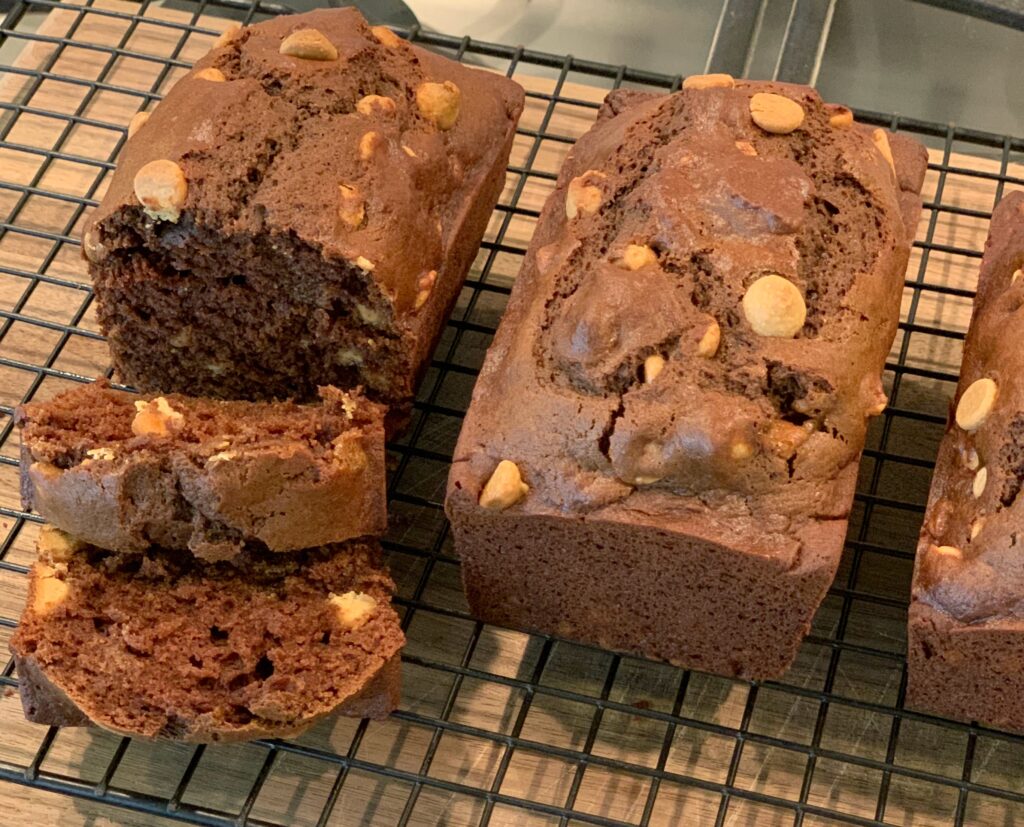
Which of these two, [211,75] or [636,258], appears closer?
[636,258]

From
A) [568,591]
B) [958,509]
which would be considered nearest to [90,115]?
[568,591]

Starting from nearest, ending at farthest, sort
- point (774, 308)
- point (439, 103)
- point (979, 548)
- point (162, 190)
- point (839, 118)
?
point (979, 548)
point (774, 308)
point (162, 190)
point (839, 118)
point (439, 103)

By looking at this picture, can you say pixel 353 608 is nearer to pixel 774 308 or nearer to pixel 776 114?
pixel 774 308

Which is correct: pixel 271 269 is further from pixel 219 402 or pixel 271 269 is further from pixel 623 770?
pixel 623 770

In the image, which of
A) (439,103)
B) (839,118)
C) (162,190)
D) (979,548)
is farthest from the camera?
(439,103)

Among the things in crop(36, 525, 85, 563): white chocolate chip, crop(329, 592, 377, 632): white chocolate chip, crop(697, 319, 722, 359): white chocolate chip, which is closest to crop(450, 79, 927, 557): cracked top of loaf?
crop(697, 319, 722, 359): white chocolate chip

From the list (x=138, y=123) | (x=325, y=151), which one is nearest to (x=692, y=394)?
(x=325, y=151)

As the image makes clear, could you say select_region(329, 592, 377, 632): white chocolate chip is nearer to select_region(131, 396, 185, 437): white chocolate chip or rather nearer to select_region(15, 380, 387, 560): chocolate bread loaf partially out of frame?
select_region(15, 380, 387, 560): chocolate bread loaf partially out of frame
